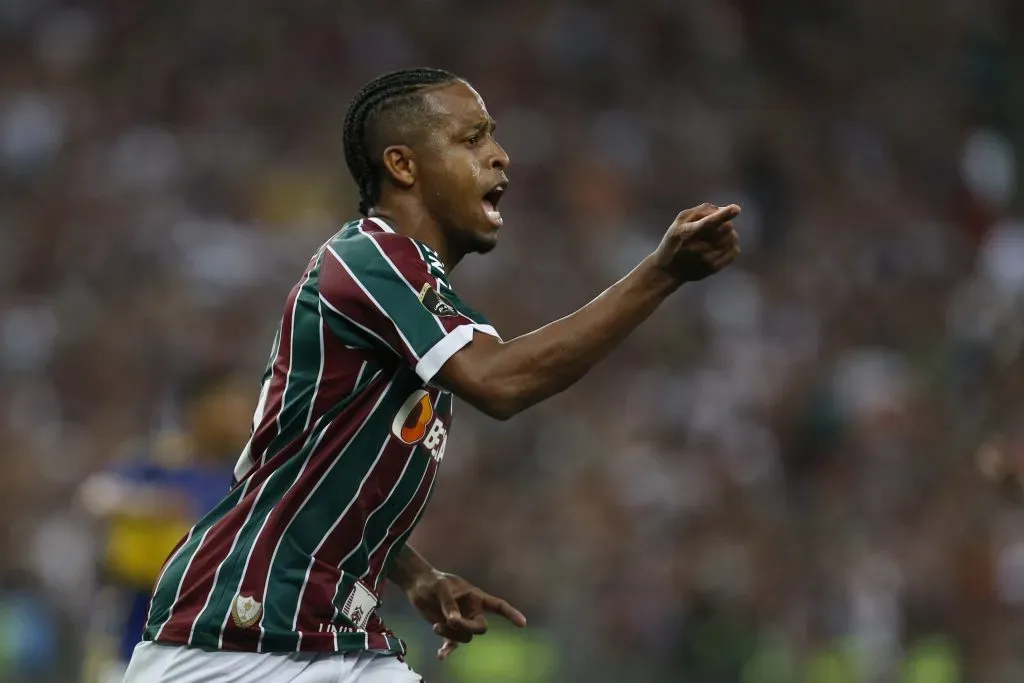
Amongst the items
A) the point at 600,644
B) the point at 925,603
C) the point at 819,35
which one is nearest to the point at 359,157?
the point at 600,644

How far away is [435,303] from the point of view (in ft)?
10.9

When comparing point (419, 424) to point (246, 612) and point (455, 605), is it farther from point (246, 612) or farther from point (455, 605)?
point (455, 605)

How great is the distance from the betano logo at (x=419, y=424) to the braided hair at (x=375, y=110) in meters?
0.55

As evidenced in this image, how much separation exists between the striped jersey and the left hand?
1.74ft

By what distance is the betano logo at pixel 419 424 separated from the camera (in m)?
3.44

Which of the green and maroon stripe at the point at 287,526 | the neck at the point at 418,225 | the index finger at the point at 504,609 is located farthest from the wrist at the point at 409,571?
the neck at the point at 418,225

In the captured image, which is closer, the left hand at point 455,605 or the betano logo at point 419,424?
the betano logo at point 419,424

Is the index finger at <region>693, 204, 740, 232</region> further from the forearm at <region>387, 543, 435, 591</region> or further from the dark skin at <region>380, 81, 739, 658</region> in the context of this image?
the forearm at <region>387, 543, 435, 591</region>

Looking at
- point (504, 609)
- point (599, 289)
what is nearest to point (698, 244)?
A: point (504, 609)

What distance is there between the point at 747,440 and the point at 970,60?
6207mm

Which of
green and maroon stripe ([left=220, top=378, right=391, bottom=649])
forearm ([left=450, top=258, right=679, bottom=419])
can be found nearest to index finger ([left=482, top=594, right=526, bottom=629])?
green and maroon stripe ([left=220, top=378, right=391, bottom=649])

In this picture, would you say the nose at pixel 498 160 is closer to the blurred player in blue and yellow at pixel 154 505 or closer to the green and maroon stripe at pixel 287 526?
the green and maroon stripe at pixel 287 526

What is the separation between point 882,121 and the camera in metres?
15.0

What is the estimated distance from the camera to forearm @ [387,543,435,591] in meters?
4.09
